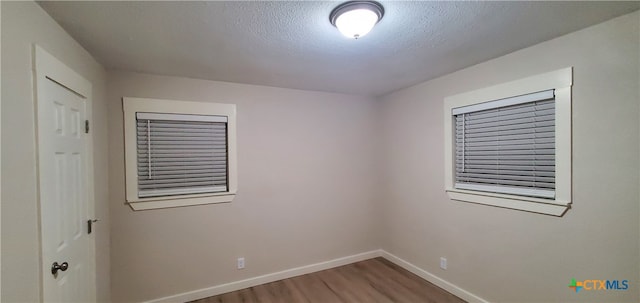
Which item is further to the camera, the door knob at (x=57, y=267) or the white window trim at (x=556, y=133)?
the white window trim at (x=556, y=133)

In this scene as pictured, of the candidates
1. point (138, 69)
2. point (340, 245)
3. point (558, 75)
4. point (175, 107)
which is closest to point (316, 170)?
point (340, 245)

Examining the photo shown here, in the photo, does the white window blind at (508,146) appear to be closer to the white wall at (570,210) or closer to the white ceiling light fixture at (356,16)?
the white wall at (570,210)

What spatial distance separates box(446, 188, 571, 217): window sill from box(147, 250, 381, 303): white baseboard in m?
1.58

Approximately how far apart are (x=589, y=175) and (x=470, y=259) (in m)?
1.24

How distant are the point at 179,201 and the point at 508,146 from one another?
3.15 meters

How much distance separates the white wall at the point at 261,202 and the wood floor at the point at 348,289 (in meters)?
0.20

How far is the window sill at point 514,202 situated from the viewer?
1896 mm

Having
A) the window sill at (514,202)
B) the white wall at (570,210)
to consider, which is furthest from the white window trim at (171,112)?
the window sill at (514,202)

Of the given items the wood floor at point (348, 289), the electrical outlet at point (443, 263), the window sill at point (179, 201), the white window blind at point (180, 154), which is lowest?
the wood floor at point (348, 289)

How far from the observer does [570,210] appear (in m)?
1.85

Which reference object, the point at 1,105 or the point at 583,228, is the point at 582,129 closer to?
the point at 583,228

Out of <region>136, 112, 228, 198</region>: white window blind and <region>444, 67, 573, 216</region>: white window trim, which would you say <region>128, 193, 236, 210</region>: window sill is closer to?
<region>136, 112, 228, 198</region>: white window blind

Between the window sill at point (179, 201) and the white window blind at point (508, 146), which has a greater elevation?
the white window blind at point (508, 146)

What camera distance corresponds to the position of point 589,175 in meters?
1.75
